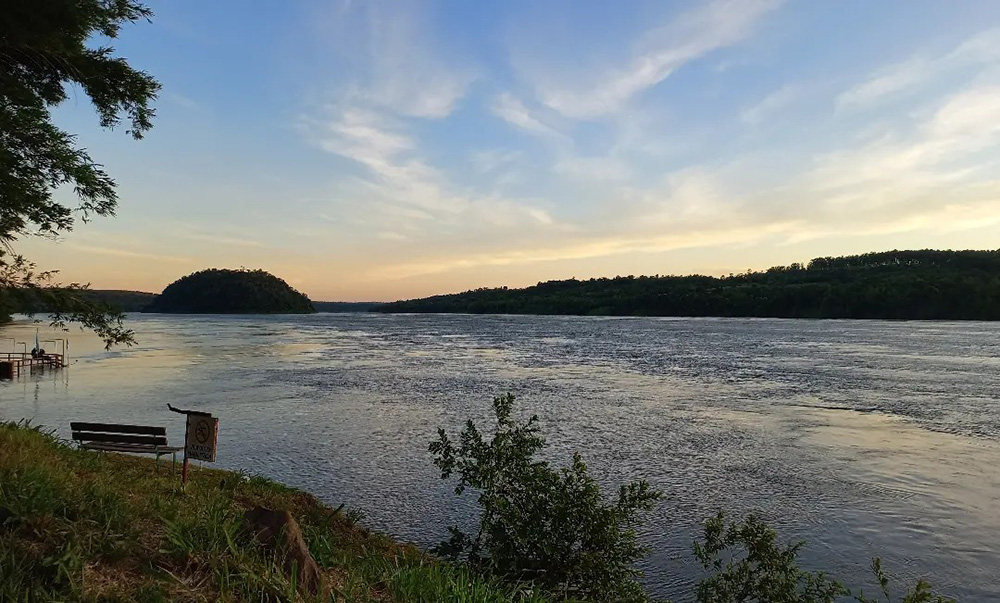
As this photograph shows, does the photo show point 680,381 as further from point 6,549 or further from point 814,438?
point 6,549

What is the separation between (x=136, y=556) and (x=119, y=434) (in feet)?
31.2

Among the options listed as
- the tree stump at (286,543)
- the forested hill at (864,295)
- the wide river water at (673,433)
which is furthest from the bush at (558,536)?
the forested hill at (864,295)

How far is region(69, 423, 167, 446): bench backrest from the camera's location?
1279cm

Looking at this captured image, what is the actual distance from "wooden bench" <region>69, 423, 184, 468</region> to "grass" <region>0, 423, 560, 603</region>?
4.79 meters

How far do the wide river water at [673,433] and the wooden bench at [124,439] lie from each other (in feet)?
10.0

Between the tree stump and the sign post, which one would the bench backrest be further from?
the tree stump

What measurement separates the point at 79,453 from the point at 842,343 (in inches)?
2743

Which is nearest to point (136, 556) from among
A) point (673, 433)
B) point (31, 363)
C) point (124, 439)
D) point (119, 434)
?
point (124, 439)

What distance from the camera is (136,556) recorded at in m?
5.32

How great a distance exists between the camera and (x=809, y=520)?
12500 mm

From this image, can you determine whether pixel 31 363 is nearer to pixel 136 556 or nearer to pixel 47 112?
pixel 47 112

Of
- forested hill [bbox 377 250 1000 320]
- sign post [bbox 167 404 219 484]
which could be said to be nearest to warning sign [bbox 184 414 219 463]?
sign post [bbox 167 404 219 484]

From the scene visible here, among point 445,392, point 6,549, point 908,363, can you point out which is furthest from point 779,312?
point 6,549

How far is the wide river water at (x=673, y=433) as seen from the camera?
38.9 feet
